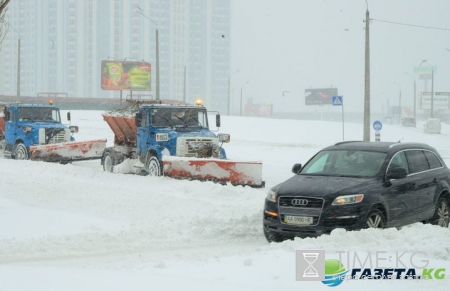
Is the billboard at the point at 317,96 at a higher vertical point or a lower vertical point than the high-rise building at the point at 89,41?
lower

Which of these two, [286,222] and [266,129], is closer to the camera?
[286,222]

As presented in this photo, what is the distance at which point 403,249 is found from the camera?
7.82 meters

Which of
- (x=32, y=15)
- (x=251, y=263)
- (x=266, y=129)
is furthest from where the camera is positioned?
(x=32, y=15)

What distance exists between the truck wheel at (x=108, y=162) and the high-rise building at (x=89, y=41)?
445 ft

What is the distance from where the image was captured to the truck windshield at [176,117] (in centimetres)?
1761

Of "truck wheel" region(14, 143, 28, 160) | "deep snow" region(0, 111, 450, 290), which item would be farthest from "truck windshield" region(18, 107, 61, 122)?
"deep snow" region(0, 111, 450, 290)

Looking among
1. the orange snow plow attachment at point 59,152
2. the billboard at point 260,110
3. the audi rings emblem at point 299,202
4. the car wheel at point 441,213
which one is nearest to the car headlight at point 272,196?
the audi rings emblem at point 299,202

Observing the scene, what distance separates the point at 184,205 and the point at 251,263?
5.24 metres

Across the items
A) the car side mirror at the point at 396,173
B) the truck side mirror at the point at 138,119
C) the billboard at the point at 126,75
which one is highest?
the billboard at the point at 126,75

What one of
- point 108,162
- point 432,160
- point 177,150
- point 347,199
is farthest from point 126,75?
point 347,199

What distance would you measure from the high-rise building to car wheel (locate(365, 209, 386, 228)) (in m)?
146

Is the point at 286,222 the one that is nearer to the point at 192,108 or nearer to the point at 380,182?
the point at 380,182

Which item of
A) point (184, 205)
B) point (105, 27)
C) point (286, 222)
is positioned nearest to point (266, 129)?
point (184, 205)

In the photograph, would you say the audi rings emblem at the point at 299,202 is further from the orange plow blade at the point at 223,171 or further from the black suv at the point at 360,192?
the orange plow blade at the point at 223,171
